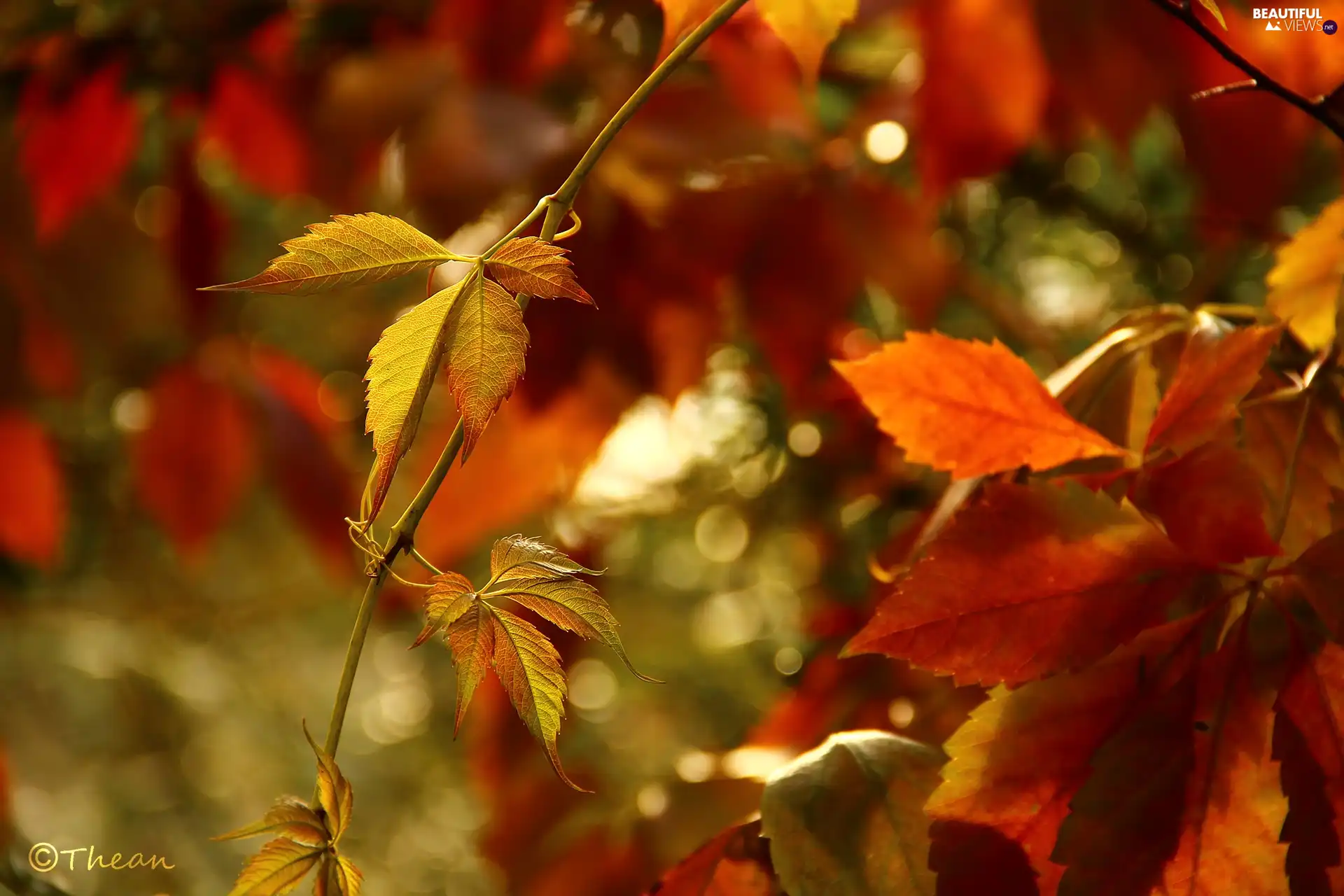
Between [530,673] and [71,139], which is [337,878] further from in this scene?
[71,139]

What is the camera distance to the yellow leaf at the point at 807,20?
0.22m

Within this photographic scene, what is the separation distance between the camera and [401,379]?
0.15 metres

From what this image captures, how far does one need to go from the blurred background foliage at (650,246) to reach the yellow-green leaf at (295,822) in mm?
144

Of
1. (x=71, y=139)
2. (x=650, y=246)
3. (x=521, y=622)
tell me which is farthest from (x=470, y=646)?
(x=71, y=139)

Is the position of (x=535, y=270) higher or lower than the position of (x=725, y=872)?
higher

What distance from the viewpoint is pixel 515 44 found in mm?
514

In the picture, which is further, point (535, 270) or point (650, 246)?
point (650, 246)

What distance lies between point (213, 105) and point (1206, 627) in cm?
63

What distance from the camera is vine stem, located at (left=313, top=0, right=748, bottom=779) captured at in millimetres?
149

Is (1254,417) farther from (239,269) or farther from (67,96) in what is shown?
(239,269)

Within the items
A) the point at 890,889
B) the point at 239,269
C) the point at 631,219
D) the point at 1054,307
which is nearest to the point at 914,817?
the point at 890,889

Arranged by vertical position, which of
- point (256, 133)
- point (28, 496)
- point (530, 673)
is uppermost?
point (530, 673)

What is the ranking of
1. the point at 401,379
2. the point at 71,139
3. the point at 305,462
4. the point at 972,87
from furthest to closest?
the point at 305,462 < the point at 71,139 < the point at 972,87 < the point at 401,379

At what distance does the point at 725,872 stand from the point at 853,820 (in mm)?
32
